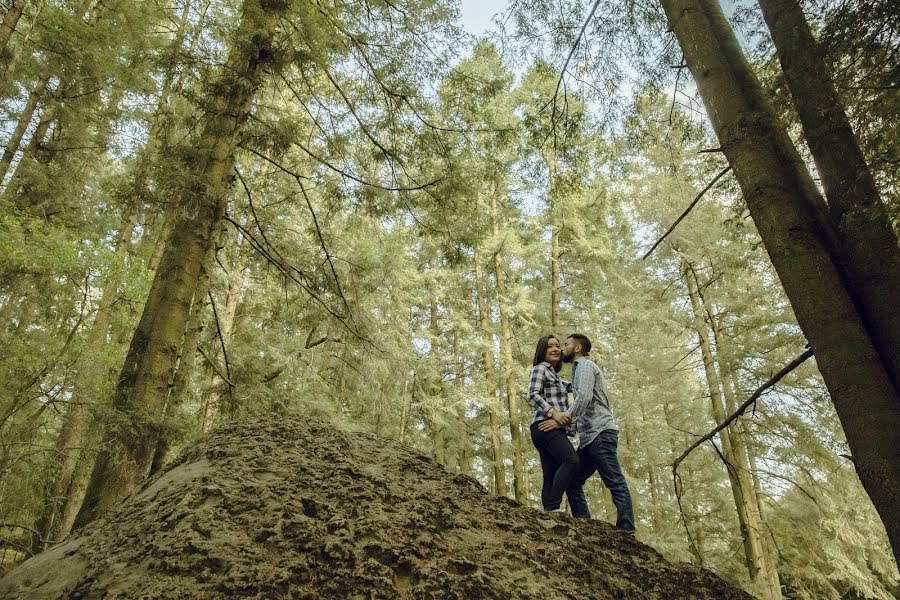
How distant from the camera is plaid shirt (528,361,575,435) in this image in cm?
402

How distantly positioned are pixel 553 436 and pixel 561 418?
186 millimetres

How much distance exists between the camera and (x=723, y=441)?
10656 millimetres

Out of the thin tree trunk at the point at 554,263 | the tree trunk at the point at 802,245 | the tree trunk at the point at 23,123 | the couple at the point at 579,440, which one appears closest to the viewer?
the tree trunk at the point at 802,245

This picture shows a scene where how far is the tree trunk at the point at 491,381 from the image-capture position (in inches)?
472

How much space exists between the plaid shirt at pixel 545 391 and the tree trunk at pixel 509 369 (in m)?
7.40

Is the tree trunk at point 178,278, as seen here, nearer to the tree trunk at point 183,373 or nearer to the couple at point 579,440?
the tree trunk at point 183,373

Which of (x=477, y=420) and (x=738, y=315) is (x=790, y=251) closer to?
(x=738, y=315)

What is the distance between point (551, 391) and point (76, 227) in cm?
1130

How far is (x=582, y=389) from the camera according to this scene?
12.7 feet

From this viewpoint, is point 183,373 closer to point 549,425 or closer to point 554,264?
point 549,425

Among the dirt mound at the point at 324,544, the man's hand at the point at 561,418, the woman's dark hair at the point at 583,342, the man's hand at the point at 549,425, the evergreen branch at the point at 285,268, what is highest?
the evergreen branch at the point at 285,268

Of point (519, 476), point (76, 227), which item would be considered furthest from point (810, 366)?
point (76, 227)

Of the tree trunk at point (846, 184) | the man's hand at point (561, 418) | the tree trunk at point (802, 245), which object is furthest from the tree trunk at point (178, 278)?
the tree trunk at point (846, 184)

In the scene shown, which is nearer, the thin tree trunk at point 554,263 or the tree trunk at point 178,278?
the tree trunk at point 178,278
